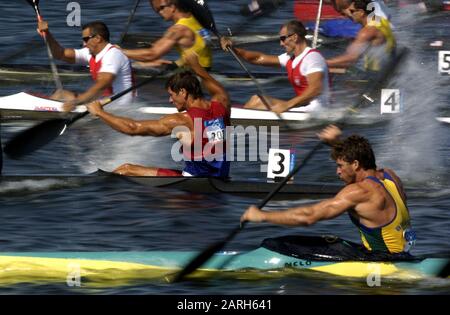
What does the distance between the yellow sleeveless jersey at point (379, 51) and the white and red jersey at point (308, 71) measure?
1.35 m

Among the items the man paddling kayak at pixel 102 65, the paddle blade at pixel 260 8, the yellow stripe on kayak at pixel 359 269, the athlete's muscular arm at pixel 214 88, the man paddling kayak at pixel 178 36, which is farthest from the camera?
the paddle blade at pixel 260 8

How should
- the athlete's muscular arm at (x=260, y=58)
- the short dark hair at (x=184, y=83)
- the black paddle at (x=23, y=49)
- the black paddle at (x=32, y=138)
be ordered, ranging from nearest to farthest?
the short dark hair at (x=184, y=83)
the black paddle at (x=32, y=138)
the athlete's muscular arm at (x=260, y=58)
the black paddle at (x=23, y=49)

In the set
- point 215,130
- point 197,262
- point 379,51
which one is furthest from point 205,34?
point 197,262

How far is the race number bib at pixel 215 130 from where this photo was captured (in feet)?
45.4

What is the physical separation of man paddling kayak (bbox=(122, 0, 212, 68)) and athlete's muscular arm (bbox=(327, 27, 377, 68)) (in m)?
1.60

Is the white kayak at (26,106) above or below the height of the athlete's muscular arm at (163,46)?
below

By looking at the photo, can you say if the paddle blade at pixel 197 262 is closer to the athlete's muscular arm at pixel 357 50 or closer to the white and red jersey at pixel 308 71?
the white and red jersey at pixel 308 71

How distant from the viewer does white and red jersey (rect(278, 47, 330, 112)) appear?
1689cm

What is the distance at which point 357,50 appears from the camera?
1856 cm

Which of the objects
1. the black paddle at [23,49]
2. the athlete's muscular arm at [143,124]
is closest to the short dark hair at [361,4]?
the black paddle at [23,49]

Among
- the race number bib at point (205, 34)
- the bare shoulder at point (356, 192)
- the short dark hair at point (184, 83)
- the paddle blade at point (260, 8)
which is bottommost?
the bare shoulder at point (356, 192)

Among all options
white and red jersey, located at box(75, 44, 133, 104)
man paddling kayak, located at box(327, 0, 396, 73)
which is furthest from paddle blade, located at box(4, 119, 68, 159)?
man paddling kayak, located at box(327, 0, 396, 73)

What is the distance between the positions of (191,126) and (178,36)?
4.21 m

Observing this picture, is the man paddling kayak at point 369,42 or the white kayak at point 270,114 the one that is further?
the man paddling kayak at point 369,42
